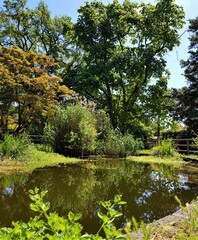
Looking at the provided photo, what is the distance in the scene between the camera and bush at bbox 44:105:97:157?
1163cm

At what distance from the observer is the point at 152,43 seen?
21500 mm

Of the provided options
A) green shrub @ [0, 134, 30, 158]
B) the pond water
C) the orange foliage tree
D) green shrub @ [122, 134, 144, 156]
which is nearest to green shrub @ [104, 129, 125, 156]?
green shrub @ [122, 134, 144, 156]

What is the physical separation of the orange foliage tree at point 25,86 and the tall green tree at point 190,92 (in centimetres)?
779

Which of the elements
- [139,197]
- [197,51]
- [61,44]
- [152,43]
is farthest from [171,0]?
[139,197]

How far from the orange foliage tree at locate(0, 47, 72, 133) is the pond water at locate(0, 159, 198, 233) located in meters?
5.82

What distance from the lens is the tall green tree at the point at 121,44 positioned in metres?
20.0

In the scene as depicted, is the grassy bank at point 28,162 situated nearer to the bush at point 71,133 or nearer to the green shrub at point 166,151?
the bush at point 71,133

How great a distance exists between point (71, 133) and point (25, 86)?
3289 mm

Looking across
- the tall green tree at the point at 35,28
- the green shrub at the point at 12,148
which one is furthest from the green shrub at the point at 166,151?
the tall green tree at the point at 35,28

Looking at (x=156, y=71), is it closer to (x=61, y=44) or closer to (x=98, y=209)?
(x=61, y=44)

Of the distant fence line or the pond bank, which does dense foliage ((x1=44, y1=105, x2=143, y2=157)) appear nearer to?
the distant fence line

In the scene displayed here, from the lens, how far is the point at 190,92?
682 inches

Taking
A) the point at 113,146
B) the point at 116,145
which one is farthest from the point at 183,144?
the point at 113,146

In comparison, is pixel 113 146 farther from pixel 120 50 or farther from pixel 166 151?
pixel 120 50
